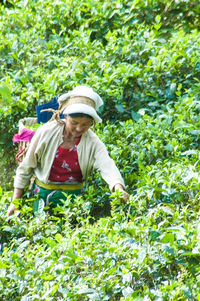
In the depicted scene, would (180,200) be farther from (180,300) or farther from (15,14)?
(15,14)

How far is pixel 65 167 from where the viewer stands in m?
3.44

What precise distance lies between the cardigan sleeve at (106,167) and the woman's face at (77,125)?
191mm

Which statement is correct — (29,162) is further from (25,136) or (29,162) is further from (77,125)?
(77,125)

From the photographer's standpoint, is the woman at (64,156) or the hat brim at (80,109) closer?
the hat brim at (80,109)

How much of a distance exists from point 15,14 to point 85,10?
0.97 m

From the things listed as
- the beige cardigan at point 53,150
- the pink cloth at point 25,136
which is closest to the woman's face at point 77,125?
the beige cardigan at point 53,150

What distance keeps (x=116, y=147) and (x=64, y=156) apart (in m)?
0.52

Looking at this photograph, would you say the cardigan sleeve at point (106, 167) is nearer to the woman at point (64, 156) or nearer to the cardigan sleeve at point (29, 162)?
the woman at point (64, 156)

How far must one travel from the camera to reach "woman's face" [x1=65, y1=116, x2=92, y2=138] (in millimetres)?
3203

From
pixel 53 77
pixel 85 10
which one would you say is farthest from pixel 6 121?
pixel 85 10

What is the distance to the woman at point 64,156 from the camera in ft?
10.8

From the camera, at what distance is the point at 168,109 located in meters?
4.12

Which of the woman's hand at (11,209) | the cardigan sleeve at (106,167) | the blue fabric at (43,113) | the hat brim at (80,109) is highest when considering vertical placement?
the blue fabric at (43,113)

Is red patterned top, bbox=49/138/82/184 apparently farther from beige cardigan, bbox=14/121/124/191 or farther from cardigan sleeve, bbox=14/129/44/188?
cardigan sleeve, bbox=14/129/44/188
